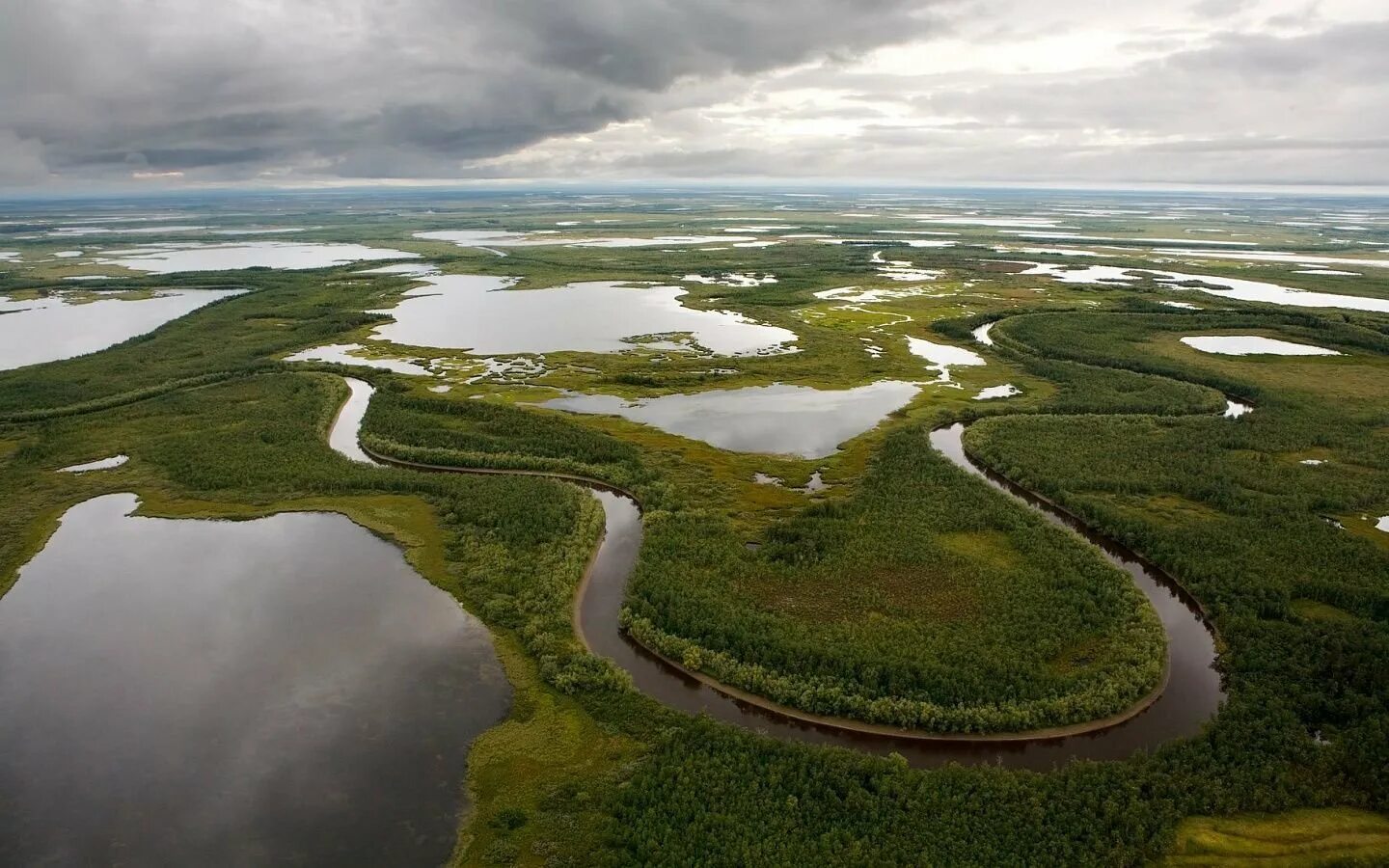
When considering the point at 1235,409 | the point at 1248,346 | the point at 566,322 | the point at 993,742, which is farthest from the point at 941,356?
the point at 993,742

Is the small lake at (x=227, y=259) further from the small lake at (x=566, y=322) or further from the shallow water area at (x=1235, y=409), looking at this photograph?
the shallow water area at (x=1235, y=409)

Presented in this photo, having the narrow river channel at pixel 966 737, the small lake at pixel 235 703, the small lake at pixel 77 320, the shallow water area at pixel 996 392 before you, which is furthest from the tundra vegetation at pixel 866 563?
the small lake at pixel 77 320

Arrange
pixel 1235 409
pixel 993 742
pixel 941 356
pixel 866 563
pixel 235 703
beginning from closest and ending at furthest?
pixel 993 742 → pixel 235 703 → pixel 866 563 → pixel 1235 409 → pixel 941 356

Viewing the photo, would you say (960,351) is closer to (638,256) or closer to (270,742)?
(270,742)

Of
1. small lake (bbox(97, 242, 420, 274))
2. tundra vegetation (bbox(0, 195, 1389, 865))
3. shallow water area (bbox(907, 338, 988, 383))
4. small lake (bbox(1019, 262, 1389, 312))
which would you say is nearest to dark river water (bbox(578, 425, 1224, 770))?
tundra vegetation (bbox(0, 195, 1389, 865))

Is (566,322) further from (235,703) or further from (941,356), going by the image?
(235,703)

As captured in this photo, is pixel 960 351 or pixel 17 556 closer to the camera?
pixel 17 556

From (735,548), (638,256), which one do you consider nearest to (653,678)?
(735,548)
